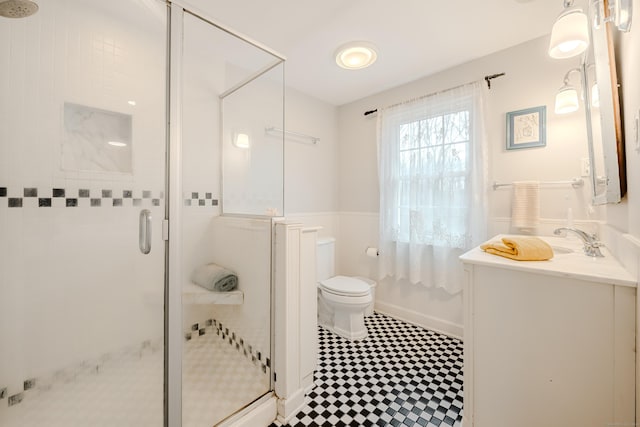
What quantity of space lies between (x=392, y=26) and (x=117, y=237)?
213 cm

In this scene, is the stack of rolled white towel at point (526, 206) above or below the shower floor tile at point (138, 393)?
above

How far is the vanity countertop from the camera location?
88cm

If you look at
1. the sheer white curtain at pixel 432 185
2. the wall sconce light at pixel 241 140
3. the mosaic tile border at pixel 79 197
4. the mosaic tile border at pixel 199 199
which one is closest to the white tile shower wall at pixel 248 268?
the mosaic tile border at pixel 199 199

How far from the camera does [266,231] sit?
1.52 m

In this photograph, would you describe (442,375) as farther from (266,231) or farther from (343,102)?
(343,102)

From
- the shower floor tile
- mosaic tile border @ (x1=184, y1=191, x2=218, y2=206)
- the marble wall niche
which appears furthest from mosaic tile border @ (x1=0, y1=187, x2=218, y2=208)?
the shower floor tile

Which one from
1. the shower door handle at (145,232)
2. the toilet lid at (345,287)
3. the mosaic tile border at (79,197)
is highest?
the mosaic tile border at (79,197)

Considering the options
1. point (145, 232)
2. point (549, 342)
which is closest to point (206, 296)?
point (145, 232)

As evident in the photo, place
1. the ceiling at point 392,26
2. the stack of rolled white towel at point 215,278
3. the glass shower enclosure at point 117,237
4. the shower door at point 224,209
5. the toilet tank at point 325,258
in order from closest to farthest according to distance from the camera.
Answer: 1. the glass shower enclosure at point 117,237
2. the shower door at point 224,209
3. the stack of rolled white towel at point 215,278
4. the ceiling at point 392,26
5. the toilet tank at point 325,258

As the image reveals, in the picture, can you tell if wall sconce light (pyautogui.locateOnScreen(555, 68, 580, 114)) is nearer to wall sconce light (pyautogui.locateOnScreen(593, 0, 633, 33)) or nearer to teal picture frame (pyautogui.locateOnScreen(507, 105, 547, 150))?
teal picture frame (pyautogui.locateOnScreen(507, 105, 547, 150))

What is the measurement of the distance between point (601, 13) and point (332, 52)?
1.52 m

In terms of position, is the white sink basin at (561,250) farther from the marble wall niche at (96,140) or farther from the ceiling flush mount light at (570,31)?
the marble wall niche at (96,140)

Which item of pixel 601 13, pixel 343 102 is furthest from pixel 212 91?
pixel 601 13

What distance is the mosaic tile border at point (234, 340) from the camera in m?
1.44
